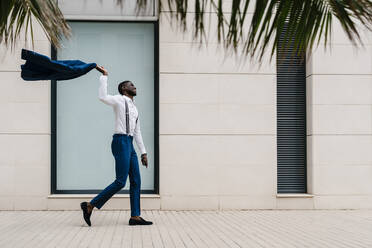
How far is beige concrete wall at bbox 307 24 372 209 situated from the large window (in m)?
3.06

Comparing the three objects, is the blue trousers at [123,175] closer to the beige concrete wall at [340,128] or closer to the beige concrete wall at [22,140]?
the beige concrete wall at [22,140]

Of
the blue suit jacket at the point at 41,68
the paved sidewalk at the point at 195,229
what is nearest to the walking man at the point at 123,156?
the paved sidewalk at the point at 195,229

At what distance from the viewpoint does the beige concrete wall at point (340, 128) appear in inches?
443

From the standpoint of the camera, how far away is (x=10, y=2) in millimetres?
3779

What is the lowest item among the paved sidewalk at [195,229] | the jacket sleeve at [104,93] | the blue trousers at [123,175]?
the paved sidewalk at [195,229]

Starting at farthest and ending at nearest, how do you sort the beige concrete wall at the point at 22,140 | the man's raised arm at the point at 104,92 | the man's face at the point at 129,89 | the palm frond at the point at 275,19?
the beige concrete wall at the point at 22,140 < the man's face at the point at 129,89 < the man's raised arm at the point at 104,92 < the palm frond at the point at 275,19

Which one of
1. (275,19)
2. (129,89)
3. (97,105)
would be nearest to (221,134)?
(97,105)

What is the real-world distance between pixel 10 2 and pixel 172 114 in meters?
7.34

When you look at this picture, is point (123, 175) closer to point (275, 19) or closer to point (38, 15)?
point (38, 15)

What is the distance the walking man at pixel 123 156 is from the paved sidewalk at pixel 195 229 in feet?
1.00

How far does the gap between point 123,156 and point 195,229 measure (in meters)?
1.50

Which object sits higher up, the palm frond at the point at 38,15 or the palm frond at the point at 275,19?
the palm frond at the point at 38,15

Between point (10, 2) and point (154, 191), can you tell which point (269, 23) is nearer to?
point (10, 2)

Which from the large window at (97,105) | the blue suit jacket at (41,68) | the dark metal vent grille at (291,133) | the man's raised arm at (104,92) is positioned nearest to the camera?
the blue suit jacket at (41,68)
